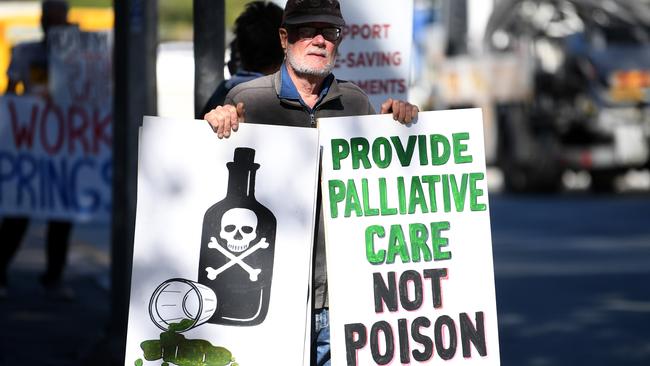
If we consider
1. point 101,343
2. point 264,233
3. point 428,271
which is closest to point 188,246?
point 264,233

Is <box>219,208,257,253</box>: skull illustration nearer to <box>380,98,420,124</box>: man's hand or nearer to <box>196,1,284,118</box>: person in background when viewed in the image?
<box>380,98,420,124</box>: man's hand

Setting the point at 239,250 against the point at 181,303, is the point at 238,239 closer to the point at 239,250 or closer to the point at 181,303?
the point at 239,250

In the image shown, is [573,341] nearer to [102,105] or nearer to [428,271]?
[102,105]

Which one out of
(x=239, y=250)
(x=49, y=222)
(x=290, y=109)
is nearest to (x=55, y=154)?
(x=49, y=222)

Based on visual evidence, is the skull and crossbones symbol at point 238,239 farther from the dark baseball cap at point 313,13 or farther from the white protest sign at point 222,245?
the dark baseball cap at point 313,13

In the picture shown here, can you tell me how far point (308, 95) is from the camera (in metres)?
5.18

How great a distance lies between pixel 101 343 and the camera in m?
Answer: 8.63

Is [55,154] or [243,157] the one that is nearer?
[243,157]

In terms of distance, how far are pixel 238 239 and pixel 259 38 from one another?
1.65 m

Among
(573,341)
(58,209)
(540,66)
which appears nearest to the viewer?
(573,341)

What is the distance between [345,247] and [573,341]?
528 cm

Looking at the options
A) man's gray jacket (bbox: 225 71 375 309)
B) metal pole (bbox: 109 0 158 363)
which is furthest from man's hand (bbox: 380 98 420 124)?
metal pole (bbox: 109 0 158 363)

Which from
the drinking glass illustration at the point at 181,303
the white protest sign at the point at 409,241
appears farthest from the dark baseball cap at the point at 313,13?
the drinking glass illustration at the point at 181,303

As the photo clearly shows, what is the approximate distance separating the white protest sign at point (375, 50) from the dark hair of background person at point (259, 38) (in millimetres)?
1350
